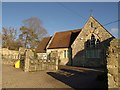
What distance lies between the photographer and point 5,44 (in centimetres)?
5647

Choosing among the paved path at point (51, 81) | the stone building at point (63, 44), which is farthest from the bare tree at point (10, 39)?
the paved path at point (51, 81)

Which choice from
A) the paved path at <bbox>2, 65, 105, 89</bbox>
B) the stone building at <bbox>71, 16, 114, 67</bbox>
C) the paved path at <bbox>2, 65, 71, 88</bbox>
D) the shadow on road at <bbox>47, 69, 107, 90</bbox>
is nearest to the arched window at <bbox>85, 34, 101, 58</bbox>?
the stone building at <bbox>71, 16, 114, 67</bbox>

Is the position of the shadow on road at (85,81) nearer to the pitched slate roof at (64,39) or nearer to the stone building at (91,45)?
the stone building at (91,45)

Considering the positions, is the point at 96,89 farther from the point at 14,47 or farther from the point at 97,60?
the point at 14,47

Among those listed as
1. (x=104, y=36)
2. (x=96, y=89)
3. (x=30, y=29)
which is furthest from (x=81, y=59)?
(x=30, y=29)

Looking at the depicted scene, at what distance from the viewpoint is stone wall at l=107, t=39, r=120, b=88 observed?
7.86 metres

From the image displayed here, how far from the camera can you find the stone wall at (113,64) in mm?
7855

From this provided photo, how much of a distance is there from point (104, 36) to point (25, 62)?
14.4 meters

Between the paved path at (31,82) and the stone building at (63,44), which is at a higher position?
the stone building at (63,44)

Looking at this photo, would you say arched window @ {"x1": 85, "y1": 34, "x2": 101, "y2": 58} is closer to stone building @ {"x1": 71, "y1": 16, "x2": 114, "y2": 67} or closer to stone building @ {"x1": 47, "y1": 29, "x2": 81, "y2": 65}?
stone building @ {"x1": 71, "y1": 16, "x2": 114, "y2": 67}

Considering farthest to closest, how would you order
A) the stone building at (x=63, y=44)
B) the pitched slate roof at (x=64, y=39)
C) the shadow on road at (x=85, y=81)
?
the pitched slate roof at (x=64, y=39) → the stone building at (x=63, y=44) → the shadow on road at (x=85, y=81)

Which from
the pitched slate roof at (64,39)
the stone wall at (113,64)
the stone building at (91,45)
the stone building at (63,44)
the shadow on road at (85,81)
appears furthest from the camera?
the pitched slate roof at (64,39)

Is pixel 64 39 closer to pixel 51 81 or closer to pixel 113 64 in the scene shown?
pixel 51 81

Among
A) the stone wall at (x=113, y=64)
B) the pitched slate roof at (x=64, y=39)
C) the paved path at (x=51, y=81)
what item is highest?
the pitched slate roof at (x=64, y=39)
